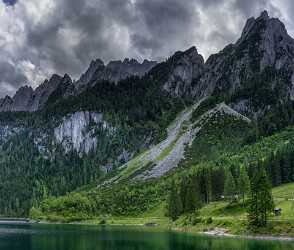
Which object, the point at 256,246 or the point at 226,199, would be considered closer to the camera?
the point at 256,246

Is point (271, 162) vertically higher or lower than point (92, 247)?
higher

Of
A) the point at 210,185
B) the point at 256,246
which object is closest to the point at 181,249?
the point at 256,246

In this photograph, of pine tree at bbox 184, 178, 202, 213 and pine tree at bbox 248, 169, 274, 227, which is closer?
pine tree at bbox 248, 169, 274, 227

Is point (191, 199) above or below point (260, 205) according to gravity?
above

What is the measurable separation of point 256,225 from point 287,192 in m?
52.5

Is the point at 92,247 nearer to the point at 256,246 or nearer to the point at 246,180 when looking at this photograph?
the point at 256,246

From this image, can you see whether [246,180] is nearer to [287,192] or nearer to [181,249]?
[287,192]

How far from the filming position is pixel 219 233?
415ft

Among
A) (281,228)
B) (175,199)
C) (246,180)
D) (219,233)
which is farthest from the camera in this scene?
(175,199)

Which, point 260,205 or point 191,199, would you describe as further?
point 191,199

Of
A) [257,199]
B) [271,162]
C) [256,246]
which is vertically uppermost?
[271,162]

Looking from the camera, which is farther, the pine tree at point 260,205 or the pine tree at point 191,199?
the pine tree at point 191,199

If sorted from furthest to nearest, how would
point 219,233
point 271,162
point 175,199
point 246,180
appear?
point 271,162
point 175,199
point 246,180
point 219,233

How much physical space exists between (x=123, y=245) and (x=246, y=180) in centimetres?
7339
